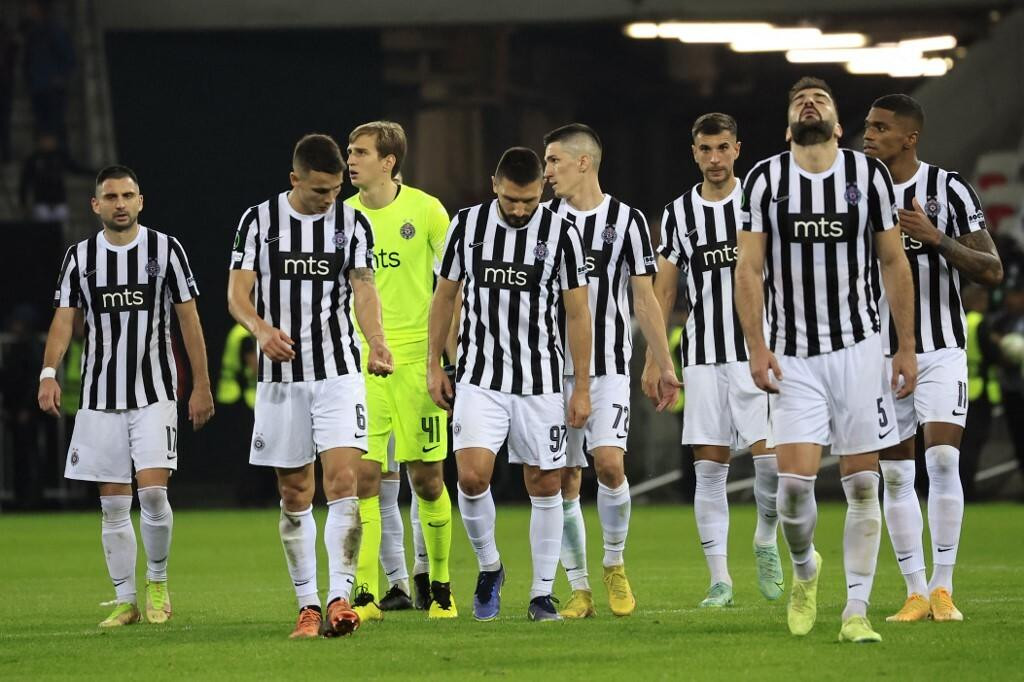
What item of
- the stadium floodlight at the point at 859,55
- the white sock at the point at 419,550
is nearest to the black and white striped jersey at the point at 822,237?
the white sock at the point at 419,550

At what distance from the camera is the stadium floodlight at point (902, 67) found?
24.8m

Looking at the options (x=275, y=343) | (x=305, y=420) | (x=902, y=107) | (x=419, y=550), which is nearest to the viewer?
(x=275, y=343)

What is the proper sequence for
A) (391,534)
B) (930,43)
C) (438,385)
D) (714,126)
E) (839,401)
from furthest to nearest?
(930,43) → (391,534) → (714,126) → (438,385) → (839,401)

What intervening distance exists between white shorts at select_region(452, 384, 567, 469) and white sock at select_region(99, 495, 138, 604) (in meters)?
1.73

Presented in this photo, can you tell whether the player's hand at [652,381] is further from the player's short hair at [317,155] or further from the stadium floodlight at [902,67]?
the stadium floodlight at [902,67]

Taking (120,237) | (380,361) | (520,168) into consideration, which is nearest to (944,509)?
(520,168)

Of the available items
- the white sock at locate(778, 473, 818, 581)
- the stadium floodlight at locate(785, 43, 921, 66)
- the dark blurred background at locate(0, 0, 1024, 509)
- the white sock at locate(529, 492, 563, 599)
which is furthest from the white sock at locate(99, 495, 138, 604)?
the stadium floodlight at locate(785, 43, 921, 66)

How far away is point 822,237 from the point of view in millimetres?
7000

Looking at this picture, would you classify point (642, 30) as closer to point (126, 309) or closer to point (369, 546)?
point (126, 309)

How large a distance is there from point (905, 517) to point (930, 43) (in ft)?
58.4

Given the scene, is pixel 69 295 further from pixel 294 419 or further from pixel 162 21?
pixel 162 21

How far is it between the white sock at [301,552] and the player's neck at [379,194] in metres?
1.86

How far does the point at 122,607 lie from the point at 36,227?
1076 cm

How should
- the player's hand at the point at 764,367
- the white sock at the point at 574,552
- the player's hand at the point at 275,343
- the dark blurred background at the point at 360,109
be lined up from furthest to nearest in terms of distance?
the dark blurred background at the point at 360,109, the white sock at the point at 574,552, the player's hand at the point at 275,343, the player's hand at the point at 764,367
